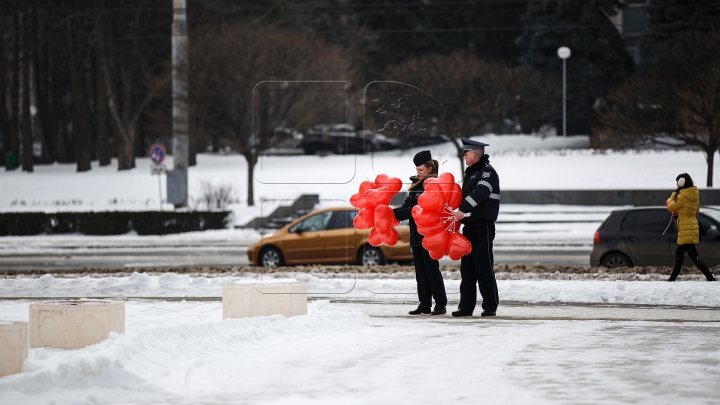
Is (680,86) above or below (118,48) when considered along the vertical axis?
below

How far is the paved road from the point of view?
67.9 ft

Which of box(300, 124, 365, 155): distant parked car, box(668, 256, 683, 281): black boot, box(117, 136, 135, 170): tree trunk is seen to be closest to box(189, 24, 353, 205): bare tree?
box(300, 124, 365, 155): distant parked car

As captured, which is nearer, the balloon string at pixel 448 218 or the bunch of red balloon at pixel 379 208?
the balloon string at pixel 448 218

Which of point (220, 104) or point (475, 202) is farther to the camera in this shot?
point (220, 104)

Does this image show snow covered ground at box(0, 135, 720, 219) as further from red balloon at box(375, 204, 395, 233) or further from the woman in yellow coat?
red balloon at box(375, 204, 395, 233)

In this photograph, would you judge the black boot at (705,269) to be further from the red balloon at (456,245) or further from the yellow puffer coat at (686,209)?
the red balloon at (456,245)

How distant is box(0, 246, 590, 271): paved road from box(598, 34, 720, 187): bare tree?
15.0m

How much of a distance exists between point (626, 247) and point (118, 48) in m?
39.6

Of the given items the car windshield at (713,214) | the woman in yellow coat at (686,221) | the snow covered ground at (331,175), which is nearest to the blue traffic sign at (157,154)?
the snow covered ground at (331,175)

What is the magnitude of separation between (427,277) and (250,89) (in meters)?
27.3

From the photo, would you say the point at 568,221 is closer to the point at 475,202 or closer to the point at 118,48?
the point at 475,202

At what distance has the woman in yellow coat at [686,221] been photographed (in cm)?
1399

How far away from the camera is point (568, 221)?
1217 inches

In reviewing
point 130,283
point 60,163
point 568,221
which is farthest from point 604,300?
point 60,163
